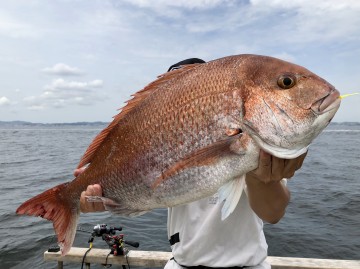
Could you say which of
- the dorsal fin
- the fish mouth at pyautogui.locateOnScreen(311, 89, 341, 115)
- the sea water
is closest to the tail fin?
the dorsal fin

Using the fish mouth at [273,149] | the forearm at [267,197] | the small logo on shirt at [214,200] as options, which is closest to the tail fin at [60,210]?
the small logo on shirt at [214,200]

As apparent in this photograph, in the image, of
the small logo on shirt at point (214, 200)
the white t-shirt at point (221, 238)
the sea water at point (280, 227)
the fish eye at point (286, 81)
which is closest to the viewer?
the fish eye at point (286, 81)

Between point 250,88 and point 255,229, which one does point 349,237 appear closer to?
point 255,229

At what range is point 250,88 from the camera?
2.05 m

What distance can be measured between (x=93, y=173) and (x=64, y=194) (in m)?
0.34

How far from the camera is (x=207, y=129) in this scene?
2.07 metres

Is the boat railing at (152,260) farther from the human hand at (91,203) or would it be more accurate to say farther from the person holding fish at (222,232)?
the human hand at (91,203)

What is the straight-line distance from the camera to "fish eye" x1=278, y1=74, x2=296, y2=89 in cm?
199

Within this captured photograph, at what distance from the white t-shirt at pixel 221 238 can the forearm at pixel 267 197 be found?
0.79 feet

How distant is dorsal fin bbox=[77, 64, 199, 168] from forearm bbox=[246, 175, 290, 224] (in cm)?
88

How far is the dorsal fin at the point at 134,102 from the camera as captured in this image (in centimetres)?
238

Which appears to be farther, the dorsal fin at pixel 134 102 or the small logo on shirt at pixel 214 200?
the small logo on shirt at pixel 214 200

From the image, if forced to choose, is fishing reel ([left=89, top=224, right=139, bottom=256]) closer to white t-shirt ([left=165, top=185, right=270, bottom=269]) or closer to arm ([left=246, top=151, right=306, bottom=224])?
white t-shirt ([left=165, top=185, right=270, bottom=269])

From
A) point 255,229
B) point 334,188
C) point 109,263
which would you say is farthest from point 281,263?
point 334,188
